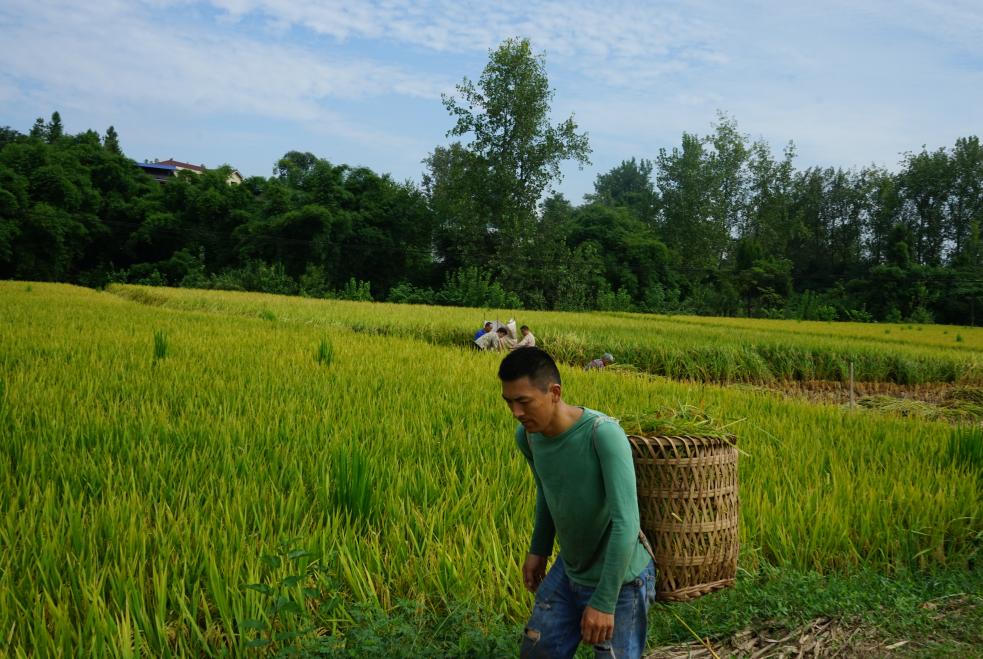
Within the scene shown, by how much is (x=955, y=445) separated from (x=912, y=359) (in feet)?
28.3

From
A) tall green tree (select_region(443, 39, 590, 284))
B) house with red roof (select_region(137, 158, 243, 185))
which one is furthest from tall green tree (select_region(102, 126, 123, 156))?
tall green tree (select_region(443, 39, 590, 284))

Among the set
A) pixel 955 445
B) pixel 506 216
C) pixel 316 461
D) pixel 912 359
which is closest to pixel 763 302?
pixel 506 216

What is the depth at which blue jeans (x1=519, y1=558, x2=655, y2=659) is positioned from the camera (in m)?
1.80

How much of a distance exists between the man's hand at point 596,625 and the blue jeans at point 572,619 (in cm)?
9

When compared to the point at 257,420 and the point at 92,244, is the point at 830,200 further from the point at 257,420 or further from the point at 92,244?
the point at 257,420

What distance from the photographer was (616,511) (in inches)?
67.3

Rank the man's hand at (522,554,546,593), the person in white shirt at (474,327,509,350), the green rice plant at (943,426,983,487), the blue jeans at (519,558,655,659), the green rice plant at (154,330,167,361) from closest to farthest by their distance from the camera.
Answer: the blue jeans at (519,558,655,659) → the man's hand at (522,554,546,593) → the green rice plant at (943,426,983,487) → the green rice plant at (154,330,167,361) → the person in white shirt at (474,327,509,350)

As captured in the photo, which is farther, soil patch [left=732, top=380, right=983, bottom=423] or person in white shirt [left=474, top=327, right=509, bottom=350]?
person in white shirt [left=474, top=327, right=509, bottom=350]

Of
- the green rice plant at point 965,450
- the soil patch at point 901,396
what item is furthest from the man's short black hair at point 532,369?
the soil patch at point 901,396

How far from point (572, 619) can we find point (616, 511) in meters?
0.36

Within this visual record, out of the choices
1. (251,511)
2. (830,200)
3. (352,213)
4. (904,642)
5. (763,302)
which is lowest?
(904,642)

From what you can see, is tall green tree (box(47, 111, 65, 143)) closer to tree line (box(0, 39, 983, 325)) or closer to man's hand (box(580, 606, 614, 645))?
tree line (box(0, 39, 983, 325))

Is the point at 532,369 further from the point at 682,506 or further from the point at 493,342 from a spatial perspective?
the point at 493,342

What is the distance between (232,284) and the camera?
102 ft
